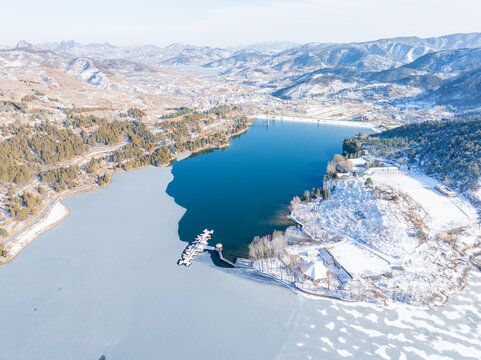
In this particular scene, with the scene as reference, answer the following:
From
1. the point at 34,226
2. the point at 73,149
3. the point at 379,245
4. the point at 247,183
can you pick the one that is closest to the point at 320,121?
the point at 247,183

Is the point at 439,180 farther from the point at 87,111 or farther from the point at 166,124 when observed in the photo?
the point at 87,111

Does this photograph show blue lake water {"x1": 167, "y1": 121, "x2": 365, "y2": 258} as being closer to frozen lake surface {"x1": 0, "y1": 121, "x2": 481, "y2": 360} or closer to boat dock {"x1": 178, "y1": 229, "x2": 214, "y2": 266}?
boat dock {"x1": 178, "y1": 229, "x2": 214, "y2": 266}

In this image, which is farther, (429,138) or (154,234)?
(429,138)

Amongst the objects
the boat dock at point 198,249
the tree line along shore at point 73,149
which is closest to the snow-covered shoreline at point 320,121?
the tree line along shore at point 73,149

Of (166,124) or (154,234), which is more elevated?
(166,124)

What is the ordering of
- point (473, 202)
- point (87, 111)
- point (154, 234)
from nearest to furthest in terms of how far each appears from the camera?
1. point (154, 234)
2. point (473, 202)
3. point (87, 111)

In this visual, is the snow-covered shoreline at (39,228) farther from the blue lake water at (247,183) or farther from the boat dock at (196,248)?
the boat dock at (196,248)

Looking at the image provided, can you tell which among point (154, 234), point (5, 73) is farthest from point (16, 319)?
point (5, 73)
